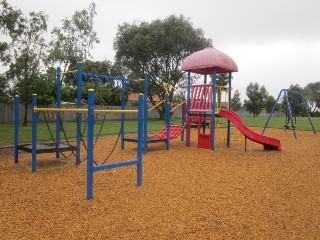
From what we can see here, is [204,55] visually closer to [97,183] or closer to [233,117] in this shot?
[233,117]

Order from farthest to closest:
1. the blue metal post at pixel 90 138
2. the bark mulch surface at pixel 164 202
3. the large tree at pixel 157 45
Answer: the large tree at pixel 157 45 → the blue metal post at pixel 90 138 → the bark mulch surface at pixel 164 202

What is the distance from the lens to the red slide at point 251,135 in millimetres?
10086

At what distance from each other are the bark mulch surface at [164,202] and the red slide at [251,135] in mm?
2378

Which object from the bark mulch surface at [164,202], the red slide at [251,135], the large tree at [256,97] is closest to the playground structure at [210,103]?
the red slide at [251,135]

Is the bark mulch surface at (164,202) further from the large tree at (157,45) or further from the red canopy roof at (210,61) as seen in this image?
the large tree at (157,45)

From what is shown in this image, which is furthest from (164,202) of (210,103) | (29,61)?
(29,61)

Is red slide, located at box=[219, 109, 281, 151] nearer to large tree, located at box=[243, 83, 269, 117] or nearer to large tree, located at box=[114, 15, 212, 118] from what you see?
large tree, located at box=[114, 15, 212, 118]

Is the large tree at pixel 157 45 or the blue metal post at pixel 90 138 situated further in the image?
the large tree at pixel 157 45

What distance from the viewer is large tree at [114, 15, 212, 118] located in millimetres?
28323

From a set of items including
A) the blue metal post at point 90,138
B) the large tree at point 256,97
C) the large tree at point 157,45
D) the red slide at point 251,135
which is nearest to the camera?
the blue metal post at point 90,138

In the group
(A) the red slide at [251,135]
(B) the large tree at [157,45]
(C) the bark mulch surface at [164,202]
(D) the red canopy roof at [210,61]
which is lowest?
(C) the bark mulch surface at [164,202]

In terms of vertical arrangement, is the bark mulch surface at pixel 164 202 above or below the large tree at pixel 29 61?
below

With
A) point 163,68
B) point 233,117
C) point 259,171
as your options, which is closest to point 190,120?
point 233,117

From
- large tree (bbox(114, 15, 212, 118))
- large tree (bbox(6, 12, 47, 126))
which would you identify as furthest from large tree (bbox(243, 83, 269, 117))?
large tree (bbox(6, 12, 47, 126))
